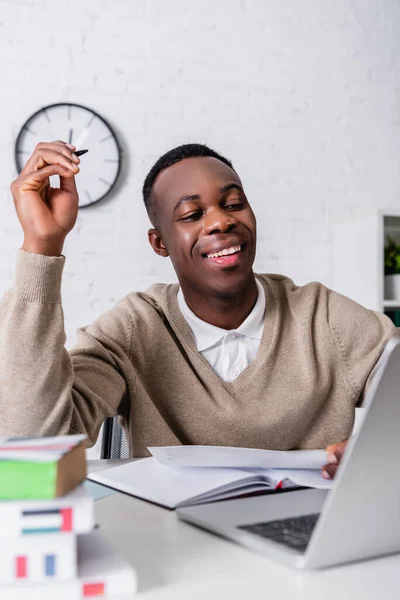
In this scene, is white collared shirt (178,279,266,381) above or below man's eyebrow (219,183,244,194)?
below

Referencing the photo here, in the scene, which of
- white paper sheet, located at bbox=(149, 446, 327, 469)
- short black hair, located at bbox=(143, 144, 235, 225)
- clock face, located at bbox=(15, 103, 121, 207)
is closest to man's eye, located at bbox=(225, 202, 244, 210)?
short black hair, located at bbox=(143, 144, 235, 225)

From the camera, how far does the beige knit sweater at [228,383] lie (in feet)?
4.11

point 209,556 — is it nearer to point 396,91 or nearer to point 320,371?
point 320,371

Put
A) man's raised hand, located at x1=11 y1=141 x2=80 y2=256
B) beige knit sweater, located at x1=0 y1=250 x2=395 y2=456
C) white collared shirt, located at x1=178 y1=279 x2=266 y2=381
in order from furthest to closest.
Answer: white collared shirt, located at x1=178 y1=279 x2=266 y2=381 < beige knit sweater, located at x1=0 y1=250 x2=395 y2=456 < man's raised hand, located at x1=11 y1=141 x2=80 y2=256

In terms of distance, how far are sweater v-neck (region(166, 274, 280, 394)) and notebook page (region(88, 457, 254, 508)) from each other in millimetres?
371

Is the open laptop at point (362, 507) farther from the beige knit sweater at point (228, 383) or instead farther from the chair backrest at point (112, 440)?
the chair backrest at point (112, 440)

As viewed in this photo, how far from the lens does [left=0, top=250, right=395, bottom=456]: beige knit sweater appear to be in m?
1.25

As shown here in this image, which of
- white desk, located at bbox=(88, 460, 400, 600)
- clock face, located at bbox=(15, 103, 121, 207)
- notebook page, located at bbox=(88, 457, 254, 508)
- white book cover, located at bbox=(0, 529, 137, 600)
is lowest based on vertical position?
notebook page, located at bbox=(88, 457, 254, 508)

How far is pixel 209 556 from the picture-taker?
24.5 inches

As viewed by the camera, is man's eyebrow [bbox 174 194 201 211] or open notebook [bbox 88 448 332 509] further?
man's eyebrow [bbox 174 194 201 211]

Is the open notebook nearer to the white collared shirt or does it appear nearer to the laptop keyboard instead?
the laptop keyboard

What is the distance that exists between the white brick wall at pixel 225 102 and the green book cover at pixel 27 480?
208 cm

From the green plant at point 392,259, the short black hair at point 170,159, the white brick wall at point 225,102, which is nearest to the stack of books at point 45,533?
the short black hair at point 170,159

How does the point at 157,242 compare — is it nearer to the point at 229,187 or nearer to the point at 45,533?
the point at 229,187
